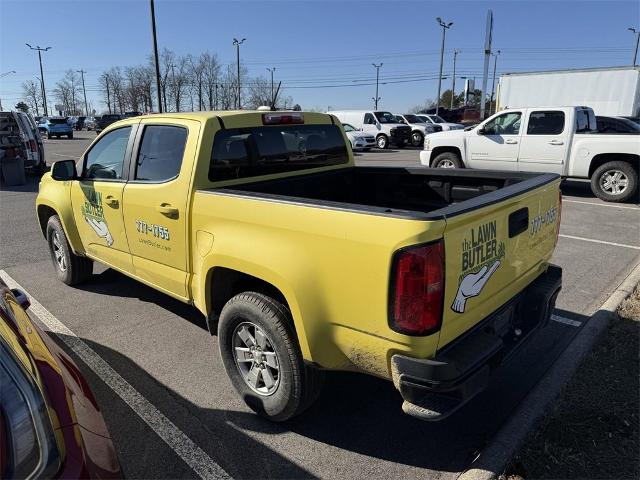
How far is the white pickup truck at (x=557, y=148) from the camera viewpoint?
10039mm

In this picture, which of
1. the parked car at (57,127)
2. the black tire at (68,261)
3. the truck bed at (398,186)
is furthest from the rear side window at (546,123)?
the parked car at (57,127)

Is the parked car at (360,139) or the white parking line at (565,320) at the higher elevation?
the parked car at (360,139)

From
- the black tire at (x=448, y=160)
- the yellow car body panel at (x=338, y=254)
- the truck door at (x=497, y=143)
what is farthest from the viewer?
the black tire at (x=448, y=160)

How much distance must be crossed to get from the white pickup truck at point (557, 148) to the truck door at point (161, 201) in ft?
30.4

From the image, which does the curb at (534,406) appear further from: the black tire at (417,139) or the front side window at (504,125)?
the black tire at (417,139)

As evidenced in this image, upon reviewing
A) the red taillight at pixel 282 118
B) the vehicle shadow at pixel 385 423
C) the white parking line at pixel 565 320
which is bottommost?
the vehicle shadow at pixel 385 423

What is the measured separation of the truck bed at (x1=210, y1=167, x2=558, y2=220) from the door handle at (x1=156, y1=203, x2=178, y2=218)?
0.40 meters

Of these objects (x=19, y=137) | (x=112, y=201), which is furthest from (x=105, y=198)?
(x=19, y=137)

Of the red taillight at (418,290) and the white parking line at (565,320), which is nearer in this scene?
the red taillight at (418,290)

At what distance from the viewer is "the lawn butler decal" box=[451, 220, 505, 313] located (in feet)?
7.55

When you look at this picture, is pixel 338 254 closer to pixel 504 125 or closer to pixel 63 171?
pixel 63 171

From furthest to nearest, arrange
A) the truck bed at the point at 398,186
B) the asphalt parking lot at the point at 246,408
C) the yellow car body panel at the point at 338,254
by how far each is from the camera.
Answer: the truck bed at the point at 398,186 < the asphalt parking lot at the point at 246,408 < the yellow car body panel at the point at 338,254

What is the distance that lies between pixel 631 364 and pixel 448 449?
5.71 feet

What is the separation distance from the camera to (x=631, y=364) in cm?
351
